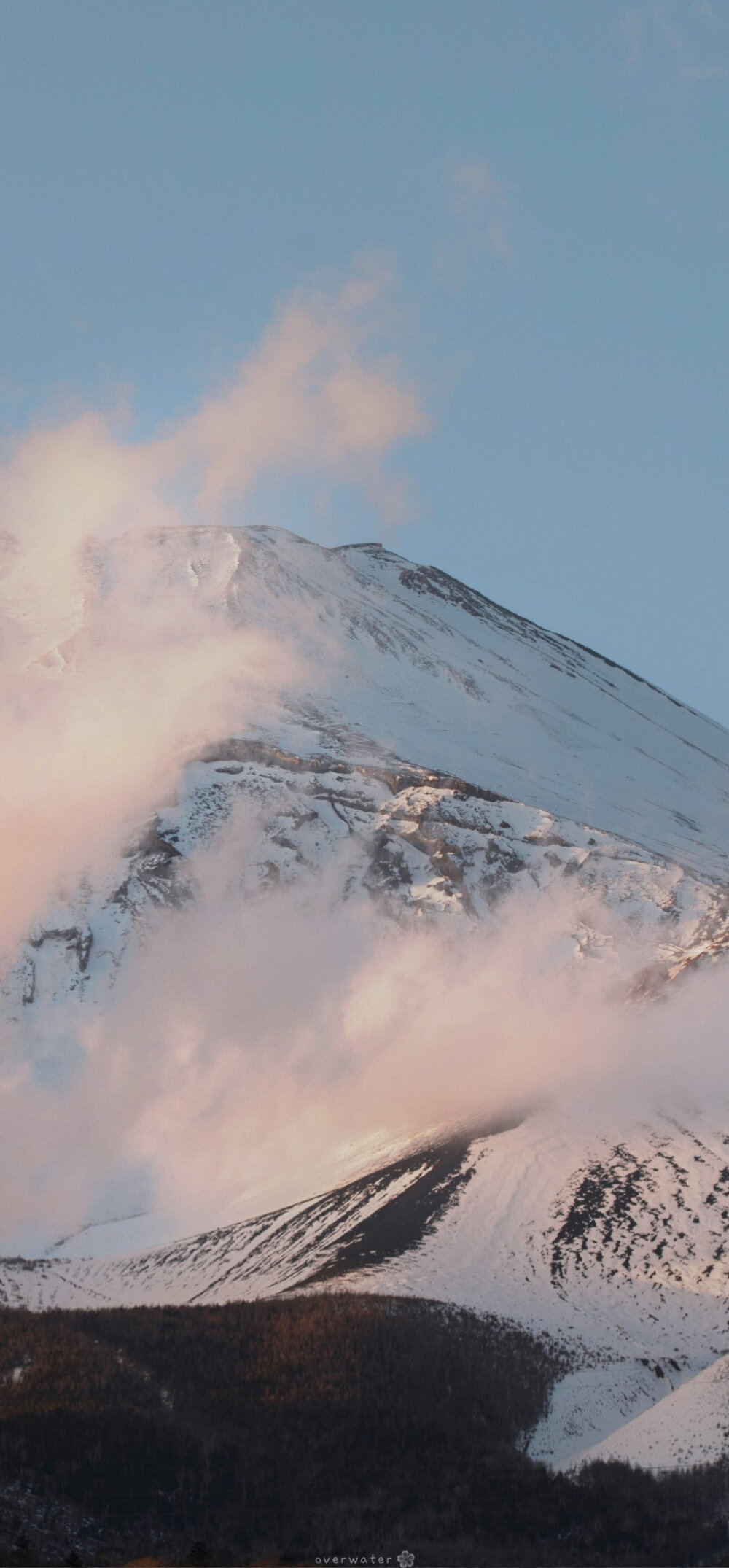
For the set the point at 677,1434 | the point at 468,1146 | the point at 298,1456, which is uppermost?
the point at 468,1146

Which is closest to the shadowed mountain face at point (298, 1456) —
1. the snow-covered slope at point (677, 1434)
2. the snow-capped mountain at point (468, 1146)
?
the snow-covered slope at point (677, 1434)

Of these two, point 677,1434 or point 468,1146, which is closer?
point 677,1434

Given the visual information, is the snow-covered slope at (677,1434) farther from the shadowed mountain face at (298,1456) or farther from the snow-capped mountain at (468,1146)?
the shadowed mountain face at (298,1456)

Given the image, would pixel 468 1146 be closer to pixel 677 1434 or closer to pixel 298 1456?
pixel 677 1434

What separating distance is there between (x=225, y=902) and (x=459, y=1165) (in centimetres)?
7283

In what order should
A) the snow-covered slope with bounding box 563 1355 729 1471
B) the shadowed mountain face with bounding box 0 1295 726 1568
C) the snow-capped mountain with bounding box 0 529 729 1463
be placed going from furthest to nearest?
the snow-capped mountain with bounding box 0 529 729 1463 < the snow-covered slope with bounding box 563 1355 729 1471 < the shadowed mountain face with bounding box 0 1295 726 1568

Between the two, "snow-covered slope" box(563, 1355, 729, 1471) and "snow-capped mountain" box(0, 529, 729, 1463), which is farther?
"snow-capped mountain" box(0, 529, 729, 1463)

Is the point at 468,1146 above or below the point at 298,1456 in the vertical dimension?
above

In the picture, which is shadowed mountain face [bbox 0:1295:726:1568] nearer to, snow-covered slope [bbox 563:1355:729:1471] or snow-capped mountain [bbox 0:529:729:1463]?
snow-covered slope [bbox 563:1355:729:1471]

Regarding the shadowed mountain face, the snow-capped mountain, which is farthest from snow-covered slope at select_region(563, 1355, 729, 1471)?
the shadowed mountain face

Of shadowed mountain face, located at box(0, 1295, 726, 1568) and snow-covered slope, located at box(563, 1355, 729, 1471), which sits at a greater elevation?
snow-covered slope, located at box(563, 1355, 729, 1471)

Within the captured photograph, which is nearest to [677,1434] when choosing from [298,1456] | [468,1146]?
[298,1456]

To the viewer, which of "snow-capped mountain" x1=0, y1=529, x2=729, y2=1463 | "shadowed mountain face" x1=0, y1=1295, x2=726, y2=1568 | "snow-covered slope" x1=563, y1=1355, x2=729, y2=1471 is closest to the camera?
"shadowed mountain face" x1=0, y1=1295, x2=726, y2=1568

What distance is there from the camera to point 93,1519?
58656 mm
